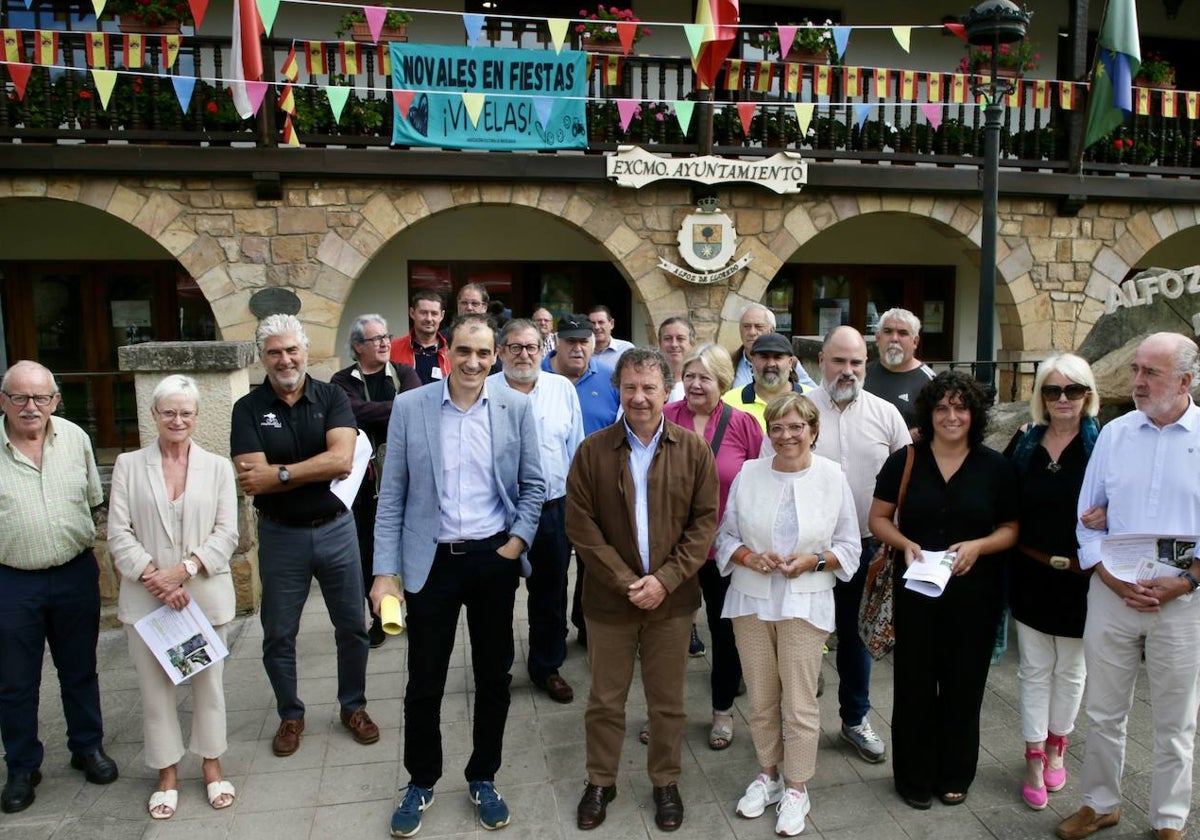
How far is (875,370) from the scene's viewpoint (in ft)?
14.0

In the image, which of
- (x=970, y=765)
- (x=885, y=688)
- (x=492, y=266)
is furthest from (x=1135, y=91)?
(x=970, y=765)

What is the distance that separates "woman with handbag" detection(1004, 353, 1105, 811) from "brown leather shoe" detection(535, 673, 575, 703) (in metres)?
1.89

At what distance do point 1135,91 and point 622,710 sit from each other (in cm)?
1007

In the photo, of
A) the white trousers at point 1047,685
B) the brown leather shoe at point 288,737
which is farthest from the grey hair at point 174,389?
the white trousers at point 1047,685

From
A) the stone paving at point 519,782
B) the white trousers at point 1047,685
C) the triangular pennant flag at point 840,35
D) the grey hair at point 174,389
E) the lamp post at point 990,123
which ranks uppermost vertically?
the triangular pennant flag at point 840,35

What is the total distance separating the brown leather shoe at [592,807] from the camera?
296 centimetres

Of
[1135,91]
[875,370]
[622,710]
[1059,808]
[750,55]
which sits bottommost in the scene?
[1059,808]

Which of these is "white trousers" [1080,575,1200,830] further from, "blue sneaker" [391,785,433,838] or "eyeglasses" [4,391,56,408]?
"eyeglasses" [4,391,56,408]

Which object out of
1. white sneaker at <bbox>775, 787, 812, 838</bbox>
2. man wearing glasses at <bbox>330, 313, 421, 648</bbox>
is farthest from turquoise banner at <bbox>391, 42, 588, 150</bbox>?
white sneaker at <bbox>775, 787, 812, 838</bbox>

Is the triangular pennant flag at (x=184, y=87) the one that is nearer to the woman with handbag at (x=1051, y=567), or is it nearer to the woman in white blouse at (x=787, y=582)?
the woman in white blouse at (x=787, y=582)

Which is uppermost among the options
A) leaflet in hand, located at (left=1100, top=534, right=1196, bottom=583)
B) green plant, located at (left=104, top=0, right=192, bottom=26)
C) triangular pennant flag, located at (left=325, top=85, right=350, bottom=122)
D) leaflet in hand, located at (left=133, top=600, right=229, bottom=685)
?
green plant, located at (left=104, top=0, right=192, bottom=26)

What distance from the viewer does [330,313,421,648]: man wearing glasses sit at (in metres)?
4.26

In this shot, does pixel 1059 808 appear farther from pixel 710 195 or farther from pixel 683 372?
pixel 710 195

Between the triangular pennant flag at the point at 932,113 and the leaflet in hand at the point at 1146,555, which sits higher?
the triangular pennant flag at the point at 932,113
